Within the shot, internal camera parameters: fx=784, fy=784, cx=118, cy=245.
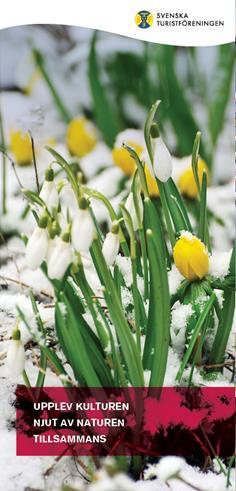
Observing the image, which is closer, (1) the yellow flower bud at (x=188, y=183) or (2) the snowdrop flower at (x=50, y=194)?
(2) the snowdrop flower at (x=50, y=194)

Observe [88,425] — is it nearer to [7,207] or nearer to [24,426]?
[24,426]

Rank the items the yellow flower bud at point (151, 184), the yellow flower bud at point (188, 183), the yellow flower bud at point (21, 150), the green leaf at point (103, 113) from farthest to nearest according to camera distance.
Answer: the green leaf at point (103, 113), the yellow flower bud at point (21, 150), the yellow flower bud at point (188, 183), the yellow flower bud at point (151, 184)

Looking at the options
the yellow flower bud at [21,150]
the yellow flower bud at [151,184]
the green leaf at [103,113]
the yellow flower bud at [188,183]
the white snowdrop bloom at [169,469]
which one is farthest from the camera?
the green leaf at [103,113]

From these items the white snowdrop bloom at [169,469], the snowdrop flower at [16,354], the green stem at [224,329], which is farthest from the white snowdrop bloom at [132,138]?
the white snowdrop bloom at [169,469]

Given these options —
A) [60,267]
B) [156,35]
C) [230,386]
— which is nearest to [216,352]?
[230,386]

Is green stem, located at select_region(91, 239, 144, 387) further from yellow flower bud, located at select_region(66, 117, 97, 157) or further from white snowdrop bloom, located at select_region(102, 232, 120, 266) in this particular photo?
yellow flower bud, located at select_region(66, 117, 97, 157)

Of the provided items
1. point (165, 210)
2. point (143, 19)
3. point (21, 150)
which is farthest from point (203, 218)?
point (21, 150)

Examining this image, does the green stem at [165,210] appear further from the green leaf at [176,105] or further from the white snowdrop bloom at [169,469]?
the green leaf at [176,105]
